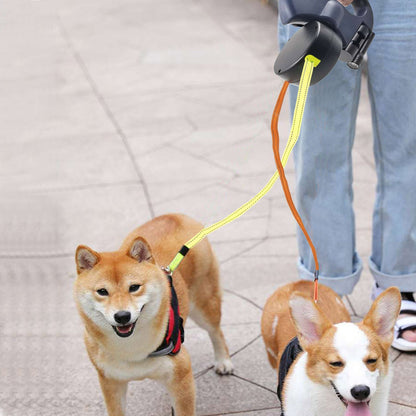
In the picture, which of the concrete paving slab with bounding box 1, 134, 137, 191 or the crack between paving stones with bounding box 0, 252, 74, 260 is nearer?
the crack between paving stones with bounding box 0, 252, 74, 260

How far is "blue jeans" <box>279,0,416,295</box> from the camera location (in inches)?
125

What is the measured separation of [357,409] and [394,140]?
143 cm

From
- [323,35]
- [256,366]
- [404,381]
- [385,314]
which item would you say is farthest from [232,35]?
[385,314]

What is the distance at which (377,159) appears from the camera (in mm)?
3508

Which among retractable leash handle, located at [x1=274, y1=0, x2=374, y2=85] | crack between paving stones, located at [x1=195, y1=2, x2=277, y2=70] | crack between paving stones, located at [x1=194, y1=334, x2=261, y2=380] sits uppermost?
retractable leash handle, located at [x1=274, y1=0, x2=374, y2=85]

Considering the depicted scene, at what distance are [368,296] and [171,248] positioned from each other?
1.34 m

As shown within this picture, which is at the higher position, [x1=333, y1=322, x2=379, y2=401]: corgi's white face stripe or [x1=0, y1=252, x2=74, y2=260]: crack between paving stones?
[x1=333, y1=322, x2=379, y2=401]: corgi's white face stripe

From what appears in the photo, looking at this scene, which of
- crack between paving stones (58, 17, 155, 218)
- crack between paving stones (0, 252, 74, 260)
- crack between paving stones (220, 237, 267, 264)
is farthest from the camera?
crack between paving stones (58, 17, 155, 218)

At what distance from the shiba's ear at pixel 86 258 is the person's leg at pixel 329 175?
3.81ft

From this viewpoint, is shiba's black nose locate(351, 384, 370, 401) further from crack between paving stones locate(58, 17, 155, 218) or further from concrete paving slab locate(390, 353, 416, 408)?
crack between paving stones locate(58, 17, 155, 218)

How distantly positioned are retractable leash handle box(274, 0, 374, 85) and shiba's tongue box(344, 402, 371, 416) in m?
1.20

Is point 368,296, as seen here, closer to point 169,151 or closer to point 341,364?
point 341,364

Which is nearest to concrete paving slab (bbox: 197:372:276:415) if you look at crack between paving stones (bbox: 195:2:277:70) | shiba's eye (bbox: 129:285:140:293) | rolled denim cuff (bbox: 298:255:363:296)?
rolled denim cuff (bbox: 298:255:363:296)

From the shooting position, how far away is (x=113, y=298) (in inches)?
106
